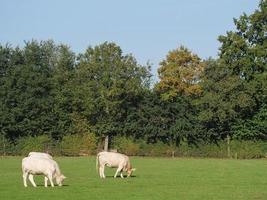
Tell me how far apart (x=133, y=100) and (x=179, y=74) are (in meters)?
8.36

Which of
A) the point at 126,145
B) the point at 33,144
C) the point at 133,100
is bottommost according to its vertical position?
the point at 33,144

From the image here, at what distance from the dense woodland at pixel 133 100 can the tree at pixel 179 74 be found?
0.15m

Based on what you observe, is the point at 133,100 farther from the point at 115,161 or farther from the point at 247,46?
the point at 115,161

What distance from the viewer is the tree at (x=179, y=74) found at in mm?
83625

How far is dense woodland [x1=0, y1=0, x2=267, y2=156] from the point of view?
253 feet

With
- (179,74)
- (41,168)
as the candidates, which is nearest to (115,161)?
(41,168)

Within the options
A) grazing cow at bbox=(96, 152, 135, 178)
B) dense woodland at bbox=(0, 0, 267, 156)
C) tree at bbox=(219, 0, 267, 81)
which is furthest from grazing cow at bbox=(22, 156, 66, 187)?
tree at bbox=(219, 0, 267, 81)

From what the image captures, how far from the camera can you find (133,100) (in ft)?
273

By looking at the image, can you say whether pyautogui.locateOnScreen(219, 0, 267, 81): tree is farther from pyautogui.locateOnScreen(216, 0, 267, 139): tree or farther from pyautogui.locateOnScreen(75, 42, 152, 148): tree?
pyautogui.locateOnScreen(75, 42, 152, 148): tree

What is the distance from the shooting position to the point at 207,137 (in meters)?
77.9

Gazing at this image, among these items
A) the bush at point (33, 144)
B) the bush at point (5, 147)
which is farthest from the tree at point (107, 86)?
the bush at point (5, 147)

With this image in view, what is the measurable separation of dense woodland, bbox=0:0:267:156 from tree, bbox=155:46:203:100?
0.15 metres

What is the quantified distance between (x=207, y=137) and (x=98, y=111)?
15.6m

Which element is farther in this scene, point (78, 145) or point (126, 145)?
point (78, 145)
